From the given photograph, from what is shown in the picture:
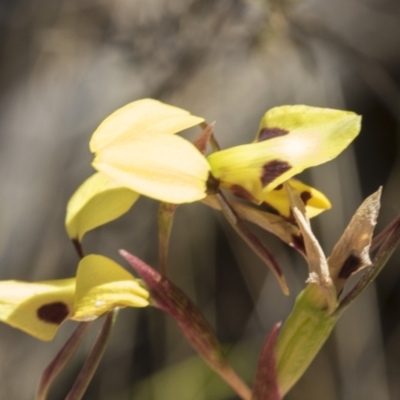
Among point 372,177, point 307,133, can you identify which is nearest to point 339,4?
point 372,177

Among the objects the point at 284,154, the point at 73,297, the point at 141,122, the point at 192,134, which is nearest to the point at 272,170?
the point at 284,154

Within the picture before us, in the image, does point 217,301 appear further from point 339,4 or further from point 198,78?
point 339,4

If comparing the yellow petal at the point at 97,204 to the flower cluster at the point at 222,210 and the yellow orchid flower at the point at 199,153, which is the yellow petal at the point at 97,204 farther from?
the yellow orchid flower at the point at 199,153

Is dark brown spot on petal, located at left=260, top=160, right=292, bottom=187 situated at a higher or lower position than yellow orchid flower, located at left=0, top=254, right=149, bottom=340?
higher

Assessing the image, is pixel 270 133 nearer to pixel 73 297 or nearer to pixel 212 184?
pixel 212 184

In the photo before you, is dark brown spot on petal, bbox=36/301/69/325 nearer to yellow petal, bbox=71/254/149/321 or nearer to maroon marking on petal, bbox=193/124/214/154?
yellow petal, bbox=71/254/149/321

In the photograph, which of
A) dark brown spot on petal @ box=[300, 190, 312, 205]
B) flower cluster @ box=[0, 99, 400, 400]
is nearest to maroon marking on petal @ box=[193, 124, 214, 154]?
flower cluster @ box=[0, 99, 400, 400]
